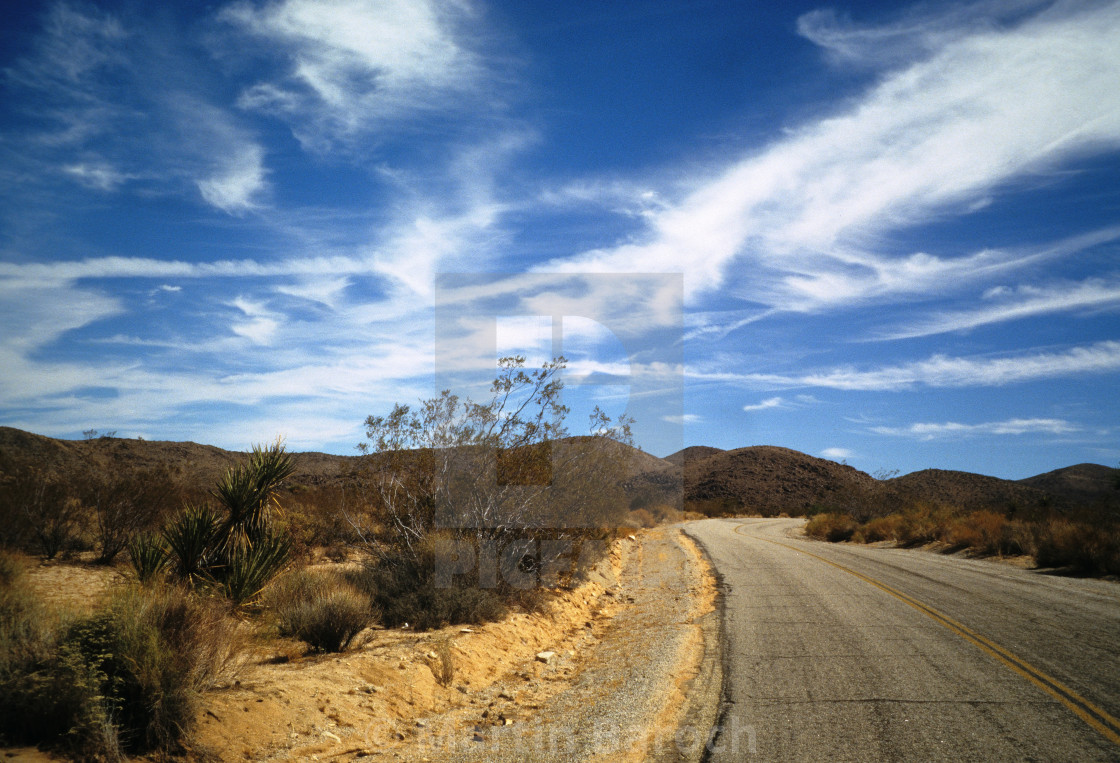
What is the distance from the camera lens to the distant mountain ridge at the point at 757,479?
39772mm

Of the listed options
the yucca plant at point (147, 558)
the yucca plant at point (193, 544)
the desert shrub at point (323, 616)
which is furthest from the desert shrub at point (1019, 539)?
the yucca plant at point (147, 558)

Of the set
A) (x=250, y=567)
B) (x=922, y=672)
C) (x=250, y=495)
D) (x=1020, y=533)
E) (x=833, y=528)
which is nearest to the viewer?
(x=922, y=672)

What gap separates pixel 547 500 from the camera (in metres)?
13.8

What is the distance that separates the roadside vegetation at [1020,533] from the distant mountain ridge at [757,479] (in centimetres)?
419

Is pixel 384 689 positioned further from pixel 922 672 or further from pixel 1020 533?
pixel 1020 533

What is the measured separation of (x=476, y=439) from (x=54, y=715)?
8.25 metres

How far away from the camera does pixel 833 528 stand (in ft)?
107

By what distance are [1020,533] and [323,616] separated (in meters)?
21.6

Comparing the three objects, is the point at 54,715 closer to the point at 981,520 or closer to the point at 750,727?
the point at 750,727

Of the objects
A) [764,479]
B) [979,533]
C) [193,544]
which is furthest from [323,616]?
[764,479]

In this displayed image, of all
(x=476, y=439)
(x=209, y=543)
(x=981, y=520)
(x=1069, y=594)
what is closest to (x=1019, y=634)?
(x=1069, y=594)

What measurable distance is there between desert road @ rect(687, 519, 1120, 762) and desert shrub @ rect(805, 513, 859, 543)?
1814cm

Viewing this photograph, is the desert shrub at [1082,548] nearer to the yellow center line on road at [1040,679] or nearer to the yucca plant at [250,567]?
the yellow center line on road at [1040,679]

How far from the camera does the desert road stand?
213 inches
